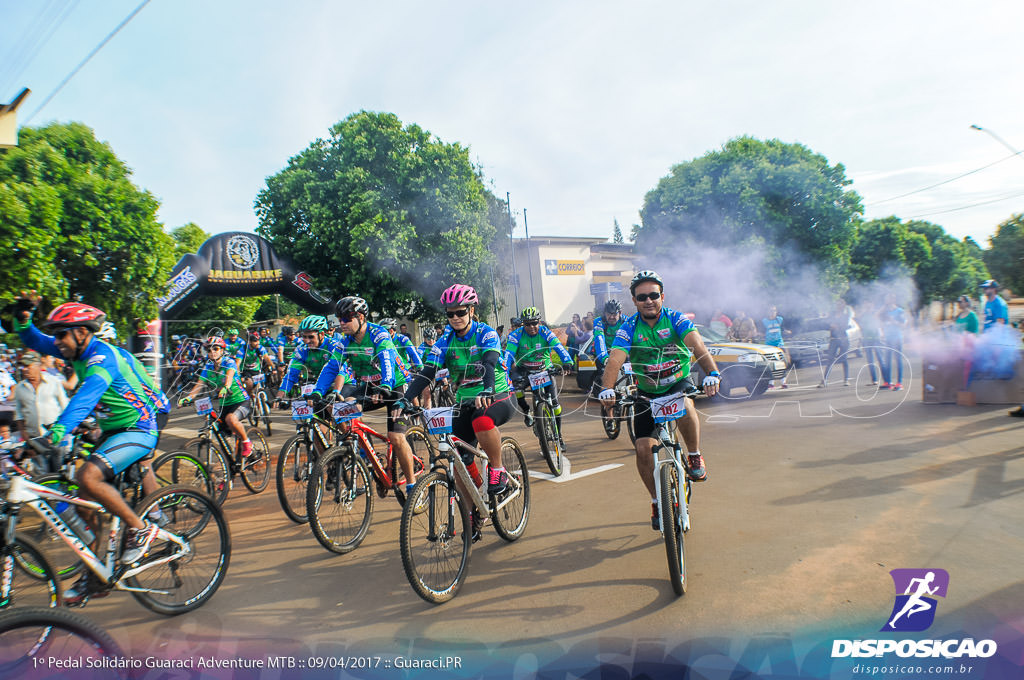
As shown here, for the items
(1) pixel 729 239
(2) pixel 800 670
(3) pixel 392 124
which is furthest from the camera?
(1) pixel 729 239

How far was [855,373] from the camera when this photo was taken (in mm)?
14609

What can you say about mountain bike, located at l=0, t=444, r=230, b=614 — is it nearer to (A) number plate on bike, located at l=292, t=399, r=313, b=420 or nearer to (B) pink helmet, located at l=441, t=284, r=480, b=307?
(A) number plate on bike, located at l=292, t=399, r=313, b=420

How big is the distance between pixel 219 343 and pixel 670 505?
6.75 m

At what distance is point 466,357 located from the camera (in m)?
5.05

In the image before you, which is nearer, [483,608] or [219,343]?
[483,608]

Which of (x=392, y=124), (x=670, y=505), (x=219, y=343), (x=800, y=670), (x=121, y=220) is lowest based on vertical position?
(x=800, y=670)

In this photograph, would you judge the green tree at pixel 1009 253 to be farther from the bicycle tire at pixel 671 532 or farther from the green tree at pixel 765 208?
the bicycle tire at pixel 671 532

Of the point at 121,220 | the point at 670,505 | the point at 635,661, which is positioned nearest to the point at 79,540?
the point at 635,661

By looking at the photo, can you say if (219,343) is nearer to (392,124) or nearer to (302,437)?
(302,437)

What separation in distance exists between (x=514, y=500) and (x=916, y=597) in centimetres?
292

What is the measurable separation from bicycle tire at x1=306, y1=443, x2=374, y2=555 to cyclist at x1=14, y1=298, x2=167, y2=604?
123 centimetres

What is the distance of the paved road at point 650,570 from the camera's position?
356 cm

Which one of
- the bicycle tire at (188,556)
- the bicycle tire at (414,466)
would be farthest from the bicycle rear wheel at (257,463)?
the bicycle tire at (188,556)

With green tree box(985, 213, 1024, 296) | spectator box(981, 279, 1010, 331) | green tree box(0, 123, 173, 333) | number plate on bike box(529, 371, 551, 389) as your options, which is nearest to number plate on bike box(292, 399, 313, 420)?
number plate on bike box(529, 371, 551, 389)
